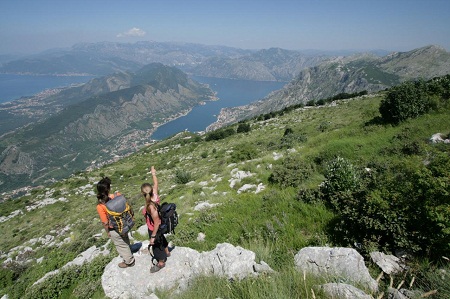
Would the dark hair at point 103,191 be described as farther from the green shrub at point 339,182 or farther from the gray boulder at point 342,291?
the green shrub at point 339,182

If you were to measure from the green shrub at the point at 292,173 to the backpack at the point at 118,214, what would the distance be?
6.29 meters

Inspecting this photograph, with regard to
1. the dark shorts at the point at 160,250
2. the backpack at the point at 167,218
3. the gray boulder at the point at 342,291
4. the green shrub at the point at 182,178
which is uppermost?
the gray boulder at the point at 342,291

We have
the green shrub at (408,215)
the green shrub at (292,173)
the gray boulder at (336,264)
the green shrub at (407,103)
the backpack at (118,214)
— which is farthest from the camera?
the green shrub at (407,103)

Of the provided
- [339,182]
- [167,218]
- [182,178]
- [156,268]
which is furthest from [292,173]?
[182,178]

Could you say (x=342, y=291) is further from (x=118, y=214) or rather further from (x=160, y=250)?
(x=118, y=214)

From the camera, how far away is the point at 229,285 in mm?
3928

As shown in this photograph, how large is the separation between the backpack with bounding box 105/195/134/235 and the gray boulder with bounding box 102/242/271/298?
3.47ft

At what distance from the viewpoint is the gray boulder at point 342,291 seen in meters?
3.19

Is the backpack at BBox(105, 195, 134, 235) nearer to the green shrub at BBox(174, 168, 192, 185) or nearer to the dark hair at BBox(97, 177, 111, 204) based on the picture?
the dark hair at BBox(97, 177, 111, 204)

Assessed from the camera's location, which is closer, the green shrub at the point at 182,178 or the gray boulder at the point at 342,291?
the gray boulder at the point at 342,291

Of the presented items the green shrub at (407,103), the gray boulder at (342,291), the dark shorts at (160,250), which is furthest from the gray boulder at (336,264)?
the green shrub at (407,103)

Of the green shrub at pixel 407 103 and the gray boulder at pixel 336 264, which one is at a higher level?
→ the green shrub at pixel 407 103

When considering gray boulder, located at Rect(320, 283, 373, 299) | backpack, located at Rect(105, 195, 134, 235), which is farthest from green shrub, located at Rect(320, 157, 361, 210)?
backpack, located at Rect(105, 195, 134, 235)

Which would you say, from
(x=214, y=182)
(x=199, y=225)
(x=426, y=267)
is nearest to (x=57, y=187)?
(x=214, y=182)
